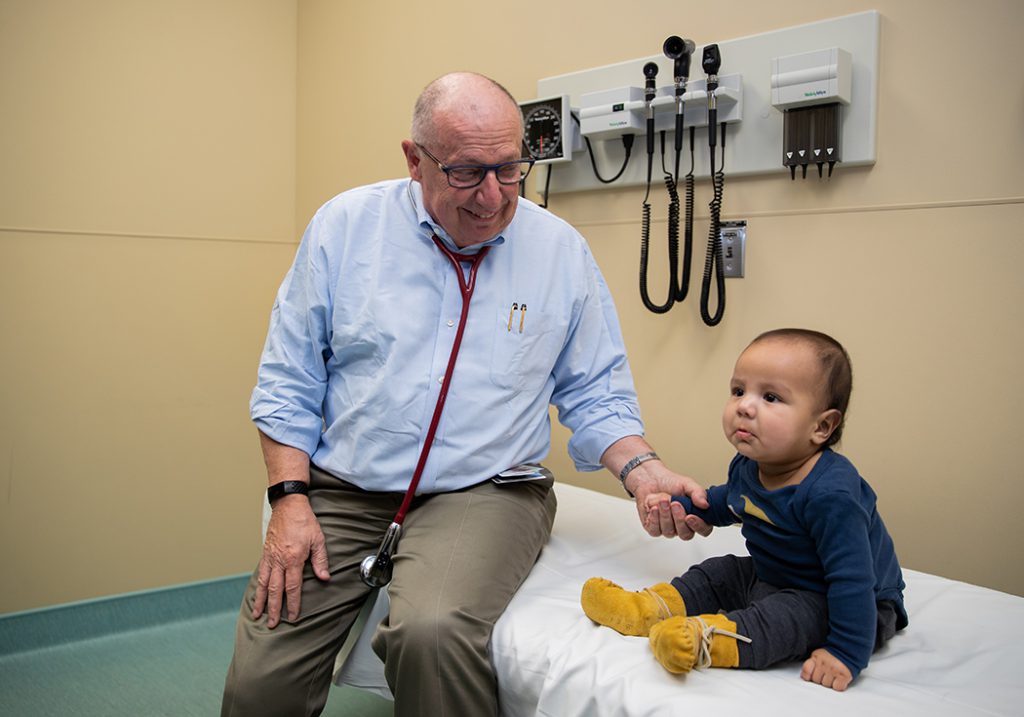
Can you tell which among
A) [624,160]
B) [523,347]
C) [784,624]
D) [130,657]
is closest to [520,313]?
[523,347]

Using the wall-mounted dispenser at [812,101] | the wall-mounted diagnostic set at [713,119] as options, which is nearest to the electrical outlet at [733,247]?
the wall-mounted diagnostic set at [713,119]

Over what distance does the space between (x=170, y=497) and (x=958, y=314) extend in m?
2.43

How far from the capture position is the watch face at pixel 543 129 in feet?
7.68

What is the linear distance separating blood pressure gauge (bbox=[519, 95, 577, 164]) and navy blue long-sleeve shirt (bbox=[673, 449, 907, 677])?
1.11m

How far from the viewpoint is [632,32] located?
2.28 meters

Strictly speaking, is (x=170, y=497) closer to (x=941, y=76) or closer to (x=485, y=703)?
(x=485, y=703)

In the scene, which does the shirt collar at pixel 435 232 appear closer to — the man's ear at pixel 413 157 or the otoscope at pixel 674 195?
the man's ear at pixel 413 157

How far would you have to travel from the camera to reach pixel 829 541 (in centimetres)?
131

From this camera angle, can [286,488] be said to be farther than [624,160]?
No

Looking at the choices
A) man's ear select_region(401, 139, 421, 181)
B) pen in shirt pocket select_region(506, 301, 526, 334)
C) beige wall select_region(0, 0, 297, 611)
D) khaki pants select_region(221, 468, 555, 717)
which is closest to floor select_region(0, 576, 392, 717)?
beige wall select_region(0, 0, 297, 611)

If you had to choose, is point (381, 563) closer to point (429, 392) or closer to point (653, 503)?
point (429, 392)

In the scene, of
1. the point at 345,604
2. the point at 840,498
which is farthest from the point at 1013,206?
the point at 345,604

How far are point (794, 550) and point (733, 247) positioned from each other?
0.90m

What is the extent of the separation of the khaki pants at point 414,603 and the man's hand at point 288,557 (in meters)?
0.03
